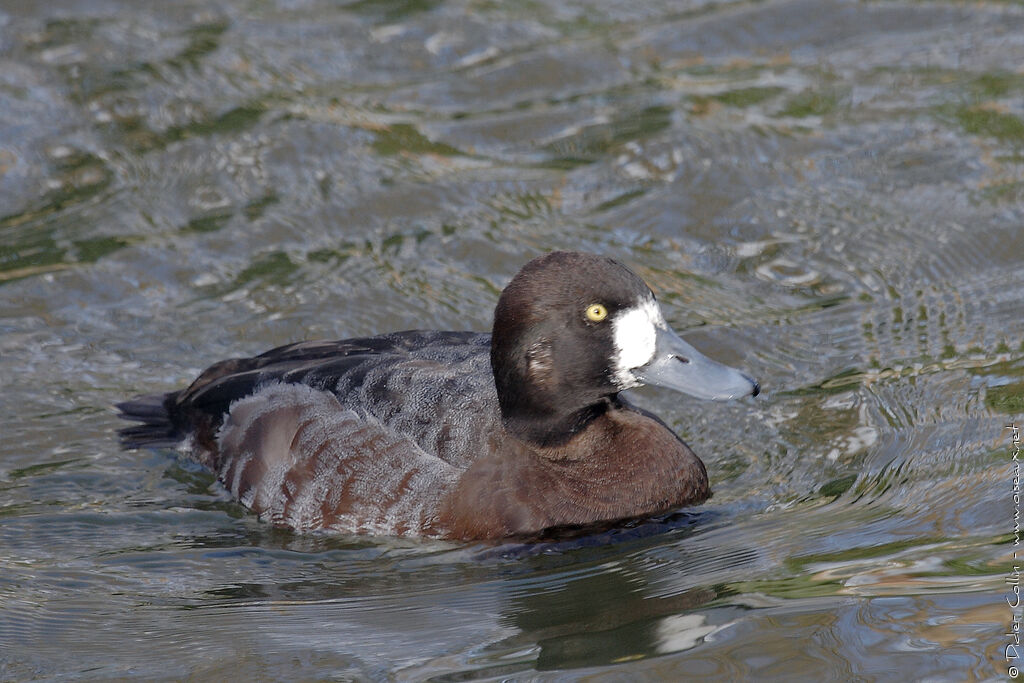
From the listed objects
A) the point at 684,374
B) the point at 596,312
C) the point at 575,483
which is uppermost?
the point at 596,312

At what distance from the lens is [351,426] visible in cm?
570

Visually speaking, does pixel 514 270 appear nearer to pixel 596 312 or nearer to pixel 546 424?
pixel 546 424

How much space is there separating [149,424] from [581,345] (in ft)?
7.70

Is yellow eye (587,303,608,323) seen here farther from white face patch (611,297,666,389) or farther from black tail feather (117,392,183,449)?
black tail feather (117,392,183,449)

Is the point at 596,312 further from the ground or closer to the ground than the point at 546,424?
further from the ground

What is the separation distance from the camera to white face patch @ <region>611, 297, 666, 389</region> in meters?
5.27

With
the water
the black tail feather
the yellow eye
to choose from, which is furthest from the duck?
the black tail feather

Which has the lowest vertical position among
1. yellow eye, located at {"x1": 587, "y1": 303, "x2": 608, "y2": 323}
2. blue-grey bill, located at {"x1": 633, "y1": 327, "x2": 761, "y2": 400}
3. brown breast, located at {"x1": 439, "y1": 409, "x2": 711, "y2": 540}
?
brown breast, located at {"x1": 439, "y1": 409, "x2": 711, "y2": 540}

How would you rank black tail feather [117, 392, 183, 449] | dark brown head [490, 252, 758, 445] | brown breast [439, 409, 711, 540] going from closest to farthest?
1. dark brown head [490, 252, 758, 445]
2. brown breast [439, 409, 711, 540]
3. black tail feather [117, 392, 183, 449]

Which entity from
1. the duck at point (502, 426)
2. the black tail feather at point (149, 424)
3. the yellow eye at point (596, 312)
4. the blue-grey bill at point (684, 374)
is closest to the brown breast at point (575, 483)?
the duck at point (502, 426)

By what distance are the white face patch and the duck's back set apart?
1.96 feet

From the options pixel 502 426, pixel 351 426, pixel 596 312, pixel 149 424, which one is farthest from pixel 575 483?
pixel 149 424

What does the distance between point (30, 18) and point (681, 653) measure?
788 cm

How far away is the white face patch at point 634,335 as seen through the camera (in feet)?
17.3
